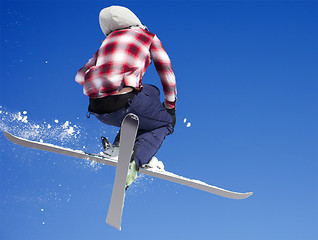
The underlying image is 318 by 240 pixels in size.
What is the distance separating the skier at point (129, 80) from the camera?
13.5 ft

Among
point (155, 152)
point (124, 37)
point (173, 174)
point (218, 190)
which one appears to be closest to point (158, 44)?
point (124, 37)

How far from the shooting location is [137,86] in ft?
13.6

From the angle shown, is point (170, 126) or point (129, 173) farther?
point (170, 126)

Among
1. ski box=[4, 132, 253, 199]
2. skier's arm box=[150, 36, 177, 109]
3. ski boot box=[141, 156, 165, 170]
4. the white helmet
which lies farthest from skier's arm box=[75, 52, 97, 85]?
ski boot box=[141, 156, 165, 170]

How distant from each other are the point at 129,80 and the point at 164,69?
546 mm

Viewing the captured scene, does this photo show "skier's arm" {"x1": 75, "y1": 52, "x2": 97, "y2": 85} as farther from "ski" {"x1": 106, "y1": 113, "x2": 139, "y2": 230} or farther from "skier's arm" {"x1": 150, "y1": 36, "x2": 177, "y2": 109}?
"ski" {"x1": 106, "y1": 113, "x2": 139, "y2": 230}

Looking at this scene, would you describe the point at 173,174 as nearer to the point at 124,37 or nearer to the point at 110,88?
the point at 110,88

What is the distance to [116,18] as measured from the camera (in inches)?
169

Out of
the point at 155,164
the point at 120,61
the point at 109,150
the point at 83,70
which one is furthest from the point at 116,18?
the point at 155,164

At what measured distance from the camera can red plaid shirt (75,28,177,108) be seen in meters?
4.08

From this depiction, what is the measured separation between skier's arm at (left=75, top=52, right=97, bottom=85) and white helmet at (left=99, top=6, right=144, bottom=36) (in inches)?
15.0

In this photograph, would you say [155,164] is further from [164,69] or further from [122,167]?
[164,69]

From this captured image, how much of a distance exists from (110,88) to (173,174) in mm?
1463

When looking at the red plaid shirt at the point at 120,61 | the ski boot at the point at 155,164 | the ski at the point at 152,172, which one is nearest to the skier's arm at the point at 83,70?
the red plaid shirt at the point at 120,61
